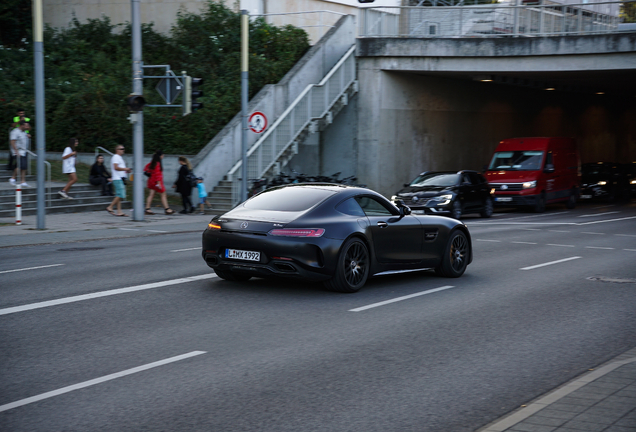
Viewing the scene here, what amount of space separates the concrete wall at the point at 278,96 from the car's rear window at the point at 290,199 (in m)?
16.4

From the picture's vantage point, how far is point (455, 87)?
34188 millimetres

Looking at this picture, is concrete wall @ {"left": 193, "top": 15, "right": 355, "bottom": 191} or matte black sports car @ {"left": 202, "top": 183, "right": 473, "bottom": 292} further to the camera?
concrete wall @ {"left": 193, "top": 15, "right": 355, "bottom": 191}

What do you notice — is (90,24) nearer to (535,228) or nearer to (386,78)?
(386,78)

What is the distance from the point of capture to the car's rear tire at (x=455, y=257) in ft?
37.4

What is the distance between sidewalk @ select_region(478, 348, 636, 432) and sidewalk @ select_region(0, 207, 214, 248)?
12428 mm

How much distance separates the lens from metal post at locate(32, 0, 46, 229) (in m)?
17.9

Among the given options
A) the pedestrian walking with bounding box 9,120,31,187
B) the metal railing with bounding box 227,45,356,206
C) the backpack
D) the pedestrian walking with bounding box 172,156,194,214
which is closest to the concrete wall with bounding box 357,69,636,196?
the metal railing with bounding box 227,45,356,206

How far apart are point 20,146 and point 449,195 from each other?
1260cm

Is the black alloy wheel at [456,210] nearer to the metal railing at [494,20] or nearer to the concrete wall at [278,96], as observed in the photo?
the concrete wall at [278,96]

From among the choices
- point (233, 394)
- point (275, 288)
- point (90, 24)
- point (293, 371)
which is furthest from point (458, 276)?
point (90, 24)

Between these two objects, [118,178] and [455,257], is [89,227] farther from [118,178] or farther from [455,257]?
[455,257]

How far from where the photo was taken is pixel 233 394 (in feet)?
18.4

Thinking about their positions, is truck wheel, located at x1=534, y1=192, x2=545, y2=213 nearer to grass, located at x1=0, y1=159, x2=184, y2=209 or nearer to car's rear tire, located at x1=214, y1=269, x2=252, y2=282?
grass, located at x1=0, y1=159, x2=184, y2=209

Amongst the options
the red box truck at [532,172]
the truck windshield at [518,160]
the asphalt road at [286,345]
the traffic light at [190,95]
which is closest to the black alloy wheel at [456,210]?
the red box truck at [532,172]
